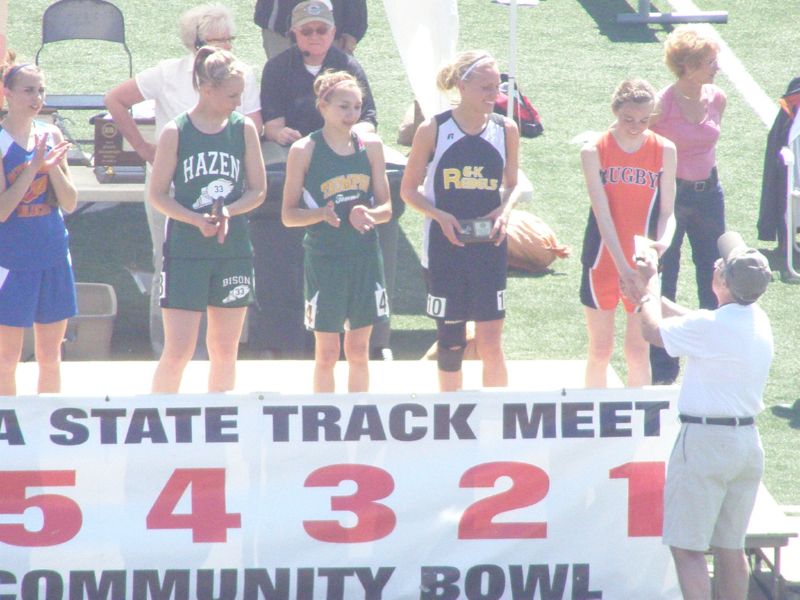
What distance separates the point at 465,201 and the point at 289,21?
3.11 meters

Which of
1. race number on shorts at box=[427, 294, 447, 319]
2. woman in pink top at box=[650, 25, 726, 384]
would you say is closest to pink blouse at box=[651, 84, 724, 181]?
woman in pink top at box=[650, 25, 726, 384]

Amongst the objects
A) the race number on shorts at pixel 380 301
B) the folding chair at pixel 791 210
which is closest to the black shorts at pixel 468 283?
the race number on shorts at pixel 380 301

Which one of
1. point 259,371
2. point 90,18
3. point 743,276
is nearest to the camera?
point 743,276

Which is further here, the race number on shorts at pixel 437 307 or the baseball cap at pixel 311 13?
the baseball cap at pixel 311 13

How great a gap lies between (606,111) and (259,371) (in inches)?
248

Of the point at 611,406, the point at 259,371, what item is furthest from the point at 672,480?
the point at 259,371

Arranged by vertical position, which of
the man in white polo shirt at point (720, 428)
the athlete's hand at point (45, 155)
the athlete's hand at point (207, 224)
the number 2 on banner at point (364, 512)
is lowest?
the number 2 on banner at point (364, 512)

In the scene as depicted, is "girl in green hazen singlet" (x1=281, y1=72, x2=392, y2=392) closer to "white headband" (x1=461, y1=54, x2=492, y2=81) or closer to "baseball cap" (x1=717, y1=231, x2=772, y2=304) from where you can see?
"white headband" (x1=461, y1=54, x2=492, y2=81)

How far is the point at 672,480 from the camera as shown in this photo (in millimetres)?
4781

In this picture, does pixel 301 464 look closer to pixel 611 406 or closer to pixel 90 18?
pixel 611 406

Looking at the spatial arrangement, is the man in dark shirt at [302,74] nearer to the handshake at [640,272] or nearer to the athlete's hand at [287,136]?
the athlete's hand at [287,136]

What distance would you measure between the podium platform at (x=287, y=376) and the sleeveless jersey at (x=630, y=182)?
27.9 inches

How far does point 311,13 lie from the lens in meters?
6.64

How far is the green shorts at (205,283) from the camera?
5.40 meters
